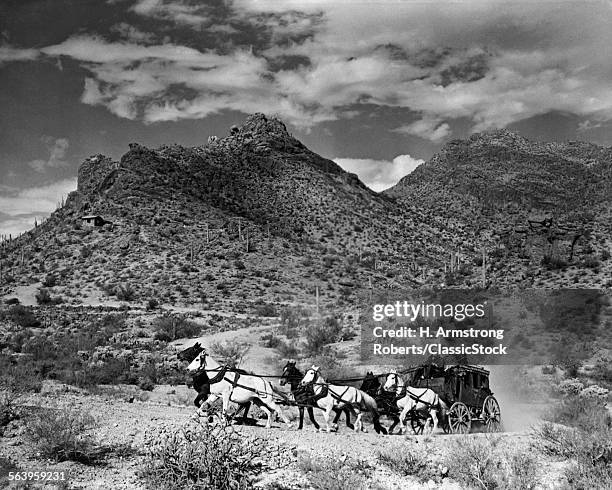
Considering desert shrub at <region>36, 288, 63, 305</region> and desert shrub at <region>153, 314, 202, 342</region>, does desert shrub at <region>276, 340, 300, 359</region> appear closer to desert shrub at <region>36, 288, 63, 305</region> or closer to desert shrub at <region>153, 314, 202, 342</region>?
desert shrub at <region>153, 314, 202, 342</region>

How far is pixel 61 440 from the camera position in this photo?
852 cm

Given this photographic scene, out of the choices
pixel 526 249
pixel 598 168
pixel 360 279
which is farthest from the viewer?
pixel 598 168

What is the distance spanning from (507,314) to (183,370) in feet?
46.5

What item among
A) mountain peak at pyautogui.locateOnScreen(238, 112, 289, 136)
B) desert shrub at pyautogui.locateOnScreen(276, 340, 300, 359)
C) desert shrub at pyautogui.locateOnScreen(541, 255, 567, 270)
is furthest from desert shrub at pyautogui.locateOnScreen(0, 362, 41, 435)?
mountain peak at pyautogui.locateOnScreen(238, 112, 289, 136)

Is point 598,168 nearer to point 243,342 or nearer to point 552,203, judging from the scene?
point 552,203

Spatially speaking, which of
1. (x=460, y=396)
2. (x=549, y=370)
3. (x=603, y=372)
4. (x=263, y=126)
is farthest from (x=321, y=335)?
(x=263, y=126)

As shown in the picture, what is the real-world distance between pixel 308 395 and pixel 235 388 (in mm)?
1461

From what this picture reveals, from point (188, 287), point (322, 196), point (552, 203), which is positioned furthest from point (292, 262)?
point (552, 203)

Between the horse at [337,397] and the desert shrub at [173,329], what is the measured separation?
17123 mm

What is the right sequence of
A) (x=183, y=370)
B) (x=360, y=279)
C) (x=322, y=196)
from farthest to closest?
(x=322, y=196), (x=360, y=279), (x=183, y=370)

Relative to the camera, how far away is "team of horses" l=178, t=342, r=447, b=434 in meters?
10.9

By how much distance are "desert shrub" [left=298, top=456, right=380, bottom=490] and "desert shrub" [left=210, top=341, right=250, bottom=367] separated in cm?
1093

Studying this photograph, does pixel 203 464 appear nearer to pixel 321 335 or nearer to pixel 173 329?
pixel 321 335

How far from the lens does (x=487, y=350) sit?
20.0 metres
